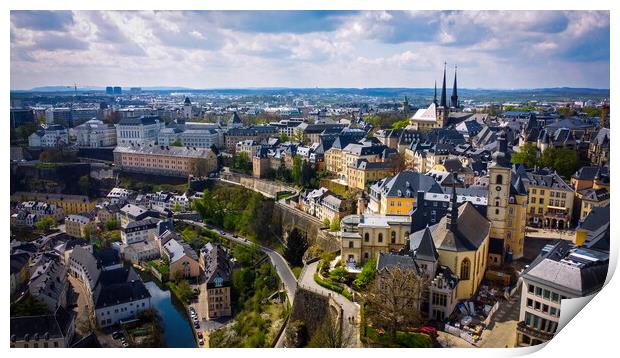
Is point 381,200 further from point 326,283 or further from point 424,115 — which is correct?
point 424,115

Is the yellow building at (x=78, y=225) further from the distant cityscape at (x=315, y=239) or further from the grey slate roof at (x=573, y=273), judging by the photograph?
the grey slate roof at (x=573, y=273)

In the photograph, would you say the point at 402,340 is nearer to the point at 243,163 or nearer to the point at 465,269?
the point at 465,269

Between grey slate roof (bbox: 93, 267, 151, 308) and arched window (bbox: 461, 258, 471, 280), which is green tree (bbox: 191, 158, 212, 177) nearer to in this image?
grey slate roof (bbox: 93, 267, 151, 308)

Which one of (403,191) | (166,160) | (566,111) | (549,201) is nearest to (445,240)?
(403,191)

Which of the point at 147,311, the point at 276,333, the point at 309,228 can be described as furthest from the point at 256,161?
the point at 276,333

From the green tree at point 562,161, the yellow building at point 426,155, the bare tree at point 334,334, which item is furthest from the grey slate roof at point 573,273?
the yellow building at point 426,155

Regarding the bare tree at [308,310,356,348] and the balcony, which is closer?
the balcony

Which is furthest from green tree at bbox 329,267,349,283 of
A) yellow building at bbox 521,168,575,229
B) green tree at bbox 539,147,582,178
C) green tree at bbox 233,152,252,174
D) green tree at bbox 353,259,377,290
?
green tree at bbox 233,152,252,174
